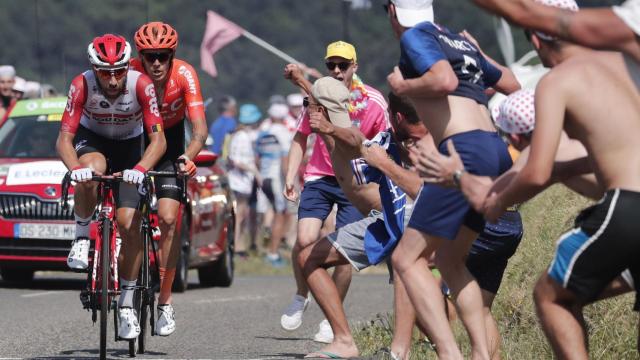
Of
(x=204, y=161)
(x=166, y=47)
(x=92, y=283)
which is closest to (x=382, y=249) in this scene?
(x=92, y=283)

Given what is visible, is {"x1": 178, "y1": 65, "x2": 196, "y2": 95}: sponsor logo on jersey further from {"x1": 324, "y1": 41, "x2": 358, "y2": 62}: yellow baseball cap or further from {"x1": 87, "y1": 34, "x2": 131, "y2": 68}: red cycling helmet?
{"x1": 324, "y1": 41, "x2": 358, "y2": 62}: yellow baseball cap

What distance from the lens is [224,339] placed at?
493 inches

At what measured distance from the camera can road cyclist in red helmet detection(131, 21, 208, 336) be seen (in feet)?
37.3

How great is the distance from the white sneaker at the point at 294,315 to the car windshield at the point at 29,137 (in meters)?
5.83

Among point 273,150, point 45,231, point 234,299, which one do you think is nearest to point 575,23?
point 45,231

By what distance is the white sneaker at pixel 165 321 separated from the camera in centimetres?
1120

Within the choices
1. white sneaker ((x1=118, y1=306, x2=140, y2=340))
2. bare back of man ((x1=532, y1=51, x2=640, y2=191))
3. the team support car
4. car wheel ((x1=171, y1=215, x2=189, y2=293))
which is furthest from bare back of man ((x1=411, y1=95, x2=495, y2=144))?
car wheel ((x1=171, y1=215, x2=189, y2=293))

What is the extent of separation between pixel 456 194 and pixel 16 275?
11.1 m

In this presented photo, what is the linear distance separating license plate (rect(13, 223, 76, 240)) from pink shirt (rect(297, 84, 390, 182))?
13.9ft

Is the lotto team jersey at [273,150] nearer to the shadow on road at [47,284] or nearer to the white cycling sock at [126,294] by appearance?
the shadow on road at [47,284]

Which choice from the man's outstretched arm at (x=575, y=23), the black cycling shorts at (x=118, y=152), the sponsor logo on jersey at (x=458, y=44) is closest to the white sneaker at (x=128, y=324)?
the black cycling shorts at (x=118, y=152)

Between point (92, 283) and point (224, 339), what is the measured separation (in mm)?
2437

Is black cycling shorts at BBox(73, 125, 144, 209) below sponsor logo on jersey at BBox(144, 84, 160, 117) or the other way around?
below

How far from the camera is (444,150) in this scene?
8383 millimetres
